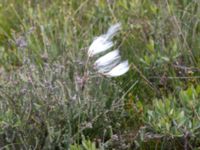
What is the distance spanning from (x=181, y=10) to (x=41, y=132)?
4.27 ft

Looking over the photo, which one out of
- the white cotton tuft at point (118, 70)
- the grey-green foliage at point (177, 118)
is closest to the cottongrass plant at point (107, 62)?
the white cotton tuft at point (118, 70)

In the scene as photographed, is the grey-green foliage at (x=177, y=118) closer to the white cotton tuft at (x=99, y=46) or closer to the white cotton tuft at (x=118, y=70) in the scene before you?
the white cotton tuft at (x=118, y=70)

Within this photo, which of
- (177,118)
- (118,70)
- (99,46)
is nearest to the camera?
(177,118)

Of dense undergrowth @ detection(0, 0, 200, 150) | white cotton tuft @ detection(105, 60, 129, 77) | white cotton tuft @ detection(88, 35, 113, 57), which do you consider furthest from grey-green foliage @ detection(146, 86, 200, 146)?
white cotton tuft @ detection(88, 35, 113, 57)

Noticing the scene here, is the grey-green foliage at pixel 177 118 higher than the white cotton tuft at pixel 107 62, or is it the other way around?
the white cotton tuft at pixel 107 62

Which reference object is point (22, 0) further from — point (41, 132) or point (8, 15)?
point (41, 132)

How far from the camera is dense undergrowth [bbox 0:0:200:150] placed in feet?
7.42

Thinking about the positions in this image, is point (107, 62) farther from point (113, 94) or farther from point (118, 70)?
point (113, 94)

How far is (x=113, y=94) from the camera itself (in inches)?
104

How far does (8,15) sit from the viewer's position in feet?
13.2

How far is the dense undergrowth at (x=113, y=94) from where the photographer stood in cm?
226

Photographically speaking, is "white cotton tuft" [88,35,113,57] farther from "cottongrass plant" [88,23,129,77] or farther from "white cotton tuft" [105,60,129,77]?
"white cotton tuft" [105,60,129,77]

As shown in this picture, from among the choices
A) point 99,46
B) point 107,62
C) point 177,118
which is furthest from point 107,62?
point 177,118

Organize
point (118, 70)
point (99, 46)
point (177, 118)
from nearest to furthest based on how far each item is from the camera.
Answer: point (177, 118), point (118, 70), point (99, 46)
